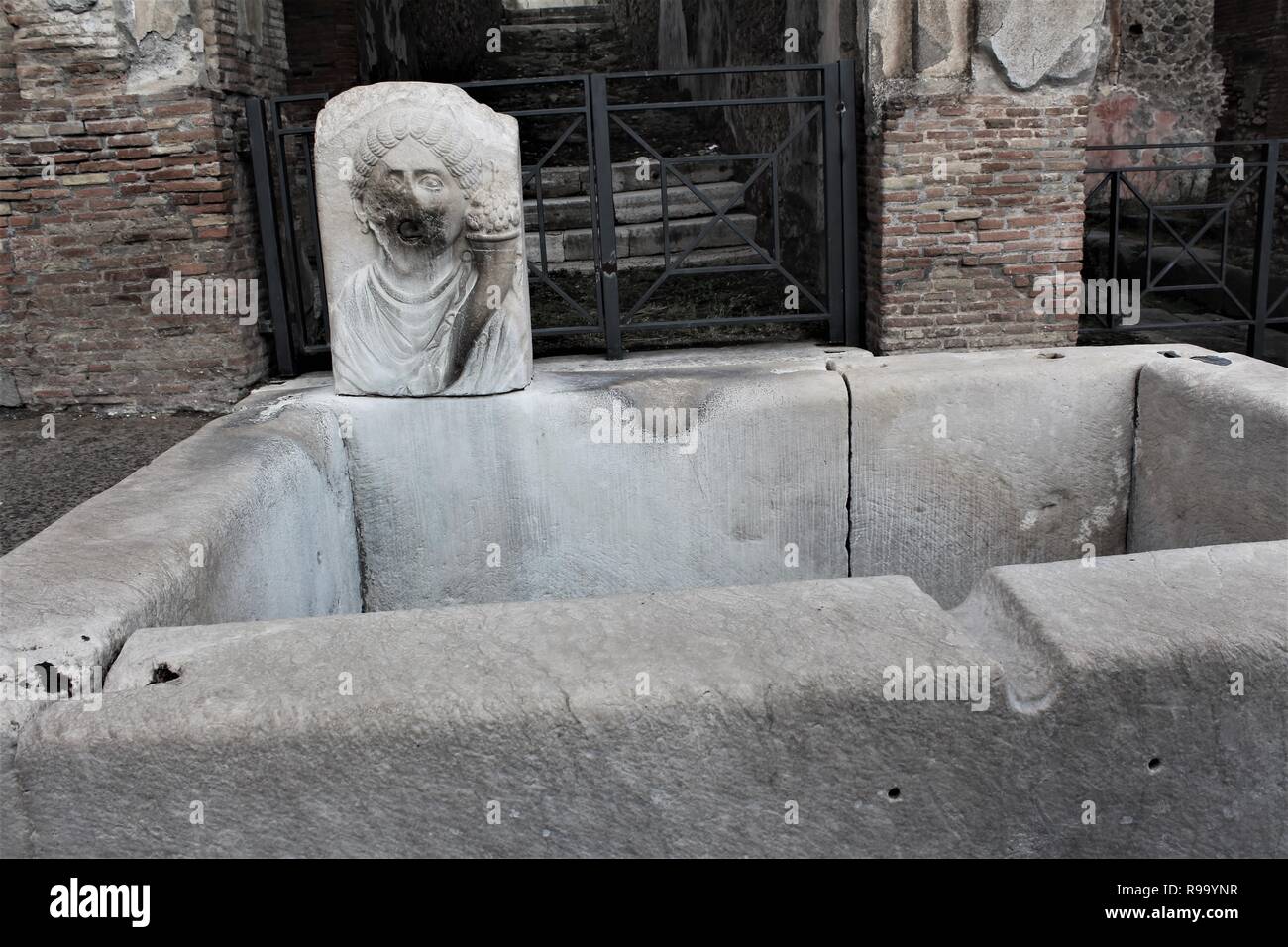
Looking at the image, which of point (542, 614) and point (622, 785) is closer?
point (622, 785)

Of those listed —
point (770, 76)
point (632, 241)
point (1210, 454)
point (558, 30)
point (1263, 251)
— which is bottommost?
point (1210, 454)

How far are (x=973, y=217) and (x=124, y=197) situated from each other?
3.70 metres

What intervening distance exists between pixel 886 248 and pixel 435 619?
134 inches

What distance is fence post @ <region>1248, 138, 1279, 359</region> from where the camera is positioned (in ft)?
18.6

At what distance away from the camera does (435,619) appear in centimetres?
218

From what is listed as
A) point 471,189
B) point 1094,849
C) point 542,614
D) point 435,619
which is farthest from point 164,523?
point 1094,849

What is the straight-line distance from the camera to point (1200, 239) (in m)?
10.6

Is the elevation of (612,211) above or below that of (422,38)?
below

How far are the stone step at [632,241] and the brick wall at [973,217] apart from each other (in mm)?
3082

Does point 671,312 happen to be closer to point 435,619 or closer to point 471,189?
point 471,189

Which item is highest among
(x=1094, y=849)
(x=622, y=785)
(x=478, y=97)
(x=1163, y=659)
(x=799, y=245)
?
(x=478, y=97)

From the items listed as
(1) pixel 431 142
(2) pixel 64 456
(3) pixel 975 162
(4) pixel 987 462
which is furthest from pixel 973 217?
(2) pixel 64 456

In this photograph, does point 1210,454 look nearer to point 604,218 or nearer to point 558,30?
point 604,218

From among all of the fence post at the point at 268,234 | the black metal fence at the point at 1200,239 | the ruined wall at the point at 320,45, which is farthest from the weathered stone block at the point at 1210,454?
the ruined wall at the point at 320,45
